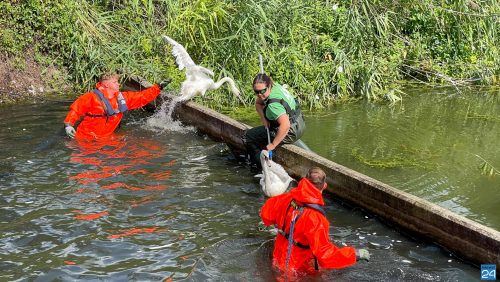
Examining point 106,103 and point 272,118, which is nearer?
point 272,118

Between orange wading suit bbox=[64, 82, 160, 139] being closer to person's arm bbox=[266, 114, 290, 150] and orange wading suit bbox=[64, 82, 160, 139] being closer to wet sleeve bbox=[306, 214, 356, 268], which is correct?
person's arm bbox=[266, 114, 290, 150]

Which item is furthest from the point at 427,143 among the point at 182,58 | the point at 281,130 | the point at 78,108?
the point at 78,108

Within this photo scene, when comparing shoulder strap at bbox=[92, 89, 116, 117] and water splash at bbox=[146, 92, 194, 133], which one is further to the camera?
water splash at bbox=[146, 92, 194, 133]

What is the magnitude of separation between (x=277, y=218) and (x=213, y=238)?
1.00 meters

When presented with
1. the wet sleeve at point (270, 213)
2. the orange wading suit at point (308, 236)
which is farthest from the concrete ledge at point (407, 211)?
the wet sleeve at point (270, 213)

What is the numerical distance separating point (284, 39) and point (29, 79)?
506 cm

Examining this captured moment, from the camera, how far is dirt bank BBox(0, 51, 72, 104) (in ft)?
40.3

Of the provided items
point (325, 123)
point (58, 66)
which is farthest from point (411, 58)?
point (58, 66)

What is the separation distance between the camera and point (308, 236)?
17.2ft

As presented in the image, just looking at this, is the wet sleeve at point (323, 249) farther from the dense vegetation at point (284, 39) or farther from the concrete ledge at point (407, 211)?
the dense vegetation at point (284, 39)

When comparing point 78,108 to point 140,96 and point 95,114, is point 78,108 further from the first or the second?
point 140,96

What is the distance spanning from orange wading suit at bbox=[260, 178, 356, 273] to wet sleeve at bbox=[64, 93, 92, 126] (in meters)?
4.78

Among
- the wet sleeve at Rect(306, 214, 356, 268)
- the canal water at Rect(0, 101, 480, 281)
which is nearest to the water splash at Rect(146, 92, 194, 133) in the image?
the canal water at Rect(0, 101, 480, 281)

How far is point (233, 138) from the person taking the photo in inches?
356
